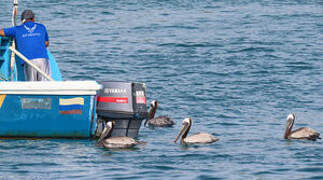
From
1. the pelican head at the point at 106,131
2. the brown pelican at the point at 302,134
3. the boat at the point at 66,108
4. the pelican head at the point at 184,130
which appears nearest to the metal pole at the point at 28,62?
the boat at the point at 66,108

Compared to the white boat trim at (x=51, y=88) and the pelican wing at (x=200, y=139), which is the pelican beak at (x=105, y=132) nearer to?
the white boat trim at (x=51, y=88)

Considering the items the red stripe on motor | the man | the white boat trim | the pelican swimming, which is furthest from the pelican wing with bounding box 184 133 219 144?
the man

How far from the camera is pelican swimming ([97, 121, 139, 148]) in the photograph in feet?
47.3

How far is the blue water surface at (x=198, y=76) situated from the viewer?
13.4 m

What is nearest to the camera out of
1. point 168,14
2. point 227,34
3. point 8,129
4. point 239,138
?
point 8,129

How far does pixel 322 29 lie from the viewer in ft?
106

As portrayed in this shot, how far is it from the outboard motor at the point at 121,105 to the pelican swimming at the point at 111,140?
302mm

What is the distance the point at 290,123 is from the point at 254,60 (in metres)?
10.3

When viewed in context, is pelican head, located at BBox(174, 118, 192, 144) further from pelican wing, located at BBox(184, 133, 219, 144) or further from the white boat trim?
the white boat trim

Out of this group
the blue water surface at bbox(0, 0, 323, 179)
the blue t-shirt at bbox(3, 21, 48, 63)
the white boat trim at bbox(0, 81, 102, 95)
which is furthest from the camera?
the blue t-shirt at bbox(3, 21, 48, 63)

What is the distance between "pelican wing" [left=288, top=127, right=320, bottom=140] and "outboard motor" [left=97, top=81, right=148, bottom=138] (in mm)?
2810

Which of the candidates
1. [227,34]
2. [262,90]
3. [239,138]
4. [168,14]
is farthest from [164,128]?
[168,14]

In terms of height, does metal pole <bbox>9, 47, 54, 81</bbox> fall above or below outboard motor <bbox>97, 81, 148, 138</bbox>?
above

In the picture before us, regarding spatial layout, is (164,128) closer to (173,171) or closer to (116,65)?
(173,171)
